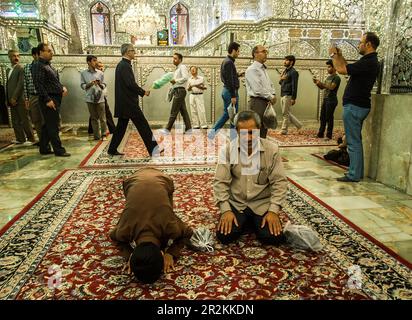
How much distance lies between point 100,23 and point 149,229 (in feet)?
54.4

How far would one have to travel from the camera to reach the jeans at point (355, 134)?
11.9ft

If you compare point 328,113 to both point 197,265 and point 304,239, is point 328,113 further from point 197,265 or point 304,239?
point 197,265

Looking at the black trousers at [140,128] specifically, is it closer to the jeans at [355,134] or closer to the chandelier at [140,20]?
the jeans at [355,134]

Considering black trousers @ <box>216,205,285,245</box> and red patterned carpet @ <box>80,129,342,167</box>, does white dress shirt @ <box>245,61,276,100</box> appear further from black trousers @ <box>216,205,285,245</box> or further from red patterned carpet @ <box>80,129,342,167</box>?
black trousers @ <box>216,205,285,245</box>

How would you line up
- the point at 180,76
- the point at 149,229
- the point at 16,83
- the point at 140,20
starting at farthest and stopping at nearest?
the point at 140,20, the point at 180,76, the point at 16,83, the point at 149,229

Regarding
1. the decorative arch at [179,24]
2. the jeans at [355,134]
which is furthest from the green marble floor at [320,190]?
the decorative arch at [179,24]

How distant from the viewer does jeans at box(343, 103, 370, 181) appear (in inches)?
143

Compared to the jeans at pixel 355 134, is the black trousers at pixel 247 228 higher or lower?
lower

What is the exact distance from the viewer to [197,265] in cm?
206

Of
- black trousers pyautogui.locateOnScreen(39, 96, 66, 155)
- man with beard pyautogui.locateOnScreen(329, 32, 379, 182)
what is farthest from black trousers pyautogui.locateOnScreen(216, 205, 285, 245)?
black trousers pyautogui.locateOnScreen(39, 96, 66, 155)

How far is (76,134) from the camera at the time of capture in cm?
734

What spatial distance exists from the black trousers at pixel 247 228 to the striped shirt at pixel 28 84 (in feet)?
14.9

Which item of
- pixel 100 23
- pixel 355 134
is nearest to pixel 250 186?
pixel 355 134
